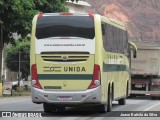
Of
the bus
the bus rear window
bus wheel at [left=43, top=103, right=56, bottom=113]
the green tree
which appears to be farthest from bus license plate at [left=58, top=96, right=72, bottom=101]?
the green tree

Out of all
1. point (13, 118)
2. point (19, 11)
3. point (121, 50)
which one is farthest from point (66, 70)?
point (19, 11)

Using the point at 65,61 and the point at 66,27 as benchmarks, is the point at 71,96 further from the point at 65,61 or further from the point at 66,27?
the point at 66,27

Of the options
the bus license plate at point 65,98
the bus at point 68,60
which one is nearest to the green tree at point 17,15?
the bus at point 68,60

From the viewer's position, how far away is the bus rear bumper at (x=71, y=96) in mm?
21172

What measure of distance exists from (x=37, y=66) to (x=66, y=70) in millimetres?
993

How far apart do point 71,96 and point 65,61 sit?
119cm

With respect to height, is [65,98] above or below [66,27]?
below

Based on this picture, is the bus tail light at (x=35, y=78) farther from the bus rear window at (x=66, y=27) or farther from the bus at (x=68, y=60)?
the bus rear window at (x=66, y=27)

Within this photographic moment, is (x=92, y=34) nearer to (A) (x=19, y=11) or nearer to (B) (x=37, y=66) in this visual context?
(B) (x=37, y=66)

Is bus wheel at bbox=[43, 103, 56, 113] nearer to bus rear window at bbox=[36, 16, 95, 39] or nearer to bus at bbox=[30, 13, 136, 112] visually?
bus at bbox=[30, 13, 136, 112]

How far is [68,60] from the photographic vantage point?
21.4 meters

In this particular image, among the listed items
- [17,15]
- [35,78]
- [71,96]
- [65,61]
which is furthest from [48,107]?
[17,15]

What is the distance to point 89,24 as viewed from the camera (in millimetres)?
21609

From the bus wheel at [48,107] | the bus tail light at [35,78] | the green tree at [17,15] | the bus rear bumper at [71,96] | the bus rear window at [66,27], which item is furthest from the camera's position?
the green tree at [17,15]
